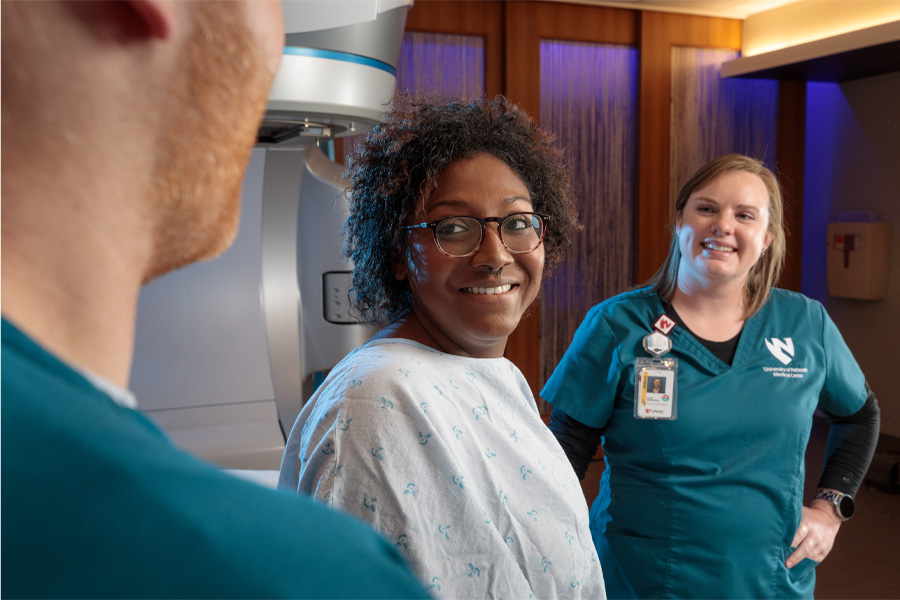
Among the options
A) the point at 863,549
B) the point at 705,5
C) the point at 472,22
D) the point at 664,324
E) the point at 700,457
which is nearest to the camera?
the point at 700,457

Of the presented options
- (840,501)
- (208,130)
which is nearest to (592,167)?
(840,501)

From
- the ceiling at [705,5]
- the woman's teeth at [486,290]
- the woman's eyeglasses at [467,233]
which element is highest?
the ceiling at [705,5]

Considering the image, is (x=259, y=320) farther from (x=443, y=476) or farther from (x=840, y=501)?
(x=840, y=501)

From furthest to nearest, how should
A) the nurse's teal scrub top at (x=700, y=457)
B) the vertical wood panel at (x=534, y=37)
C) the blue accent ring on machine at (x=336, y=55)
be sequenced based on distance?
1. the vertical wood panel at (x=534, y=37)
2. the nurse's teal scrub top at (x=700, y=457)
3. the blue accent ring on machine at (x=336, y=55)

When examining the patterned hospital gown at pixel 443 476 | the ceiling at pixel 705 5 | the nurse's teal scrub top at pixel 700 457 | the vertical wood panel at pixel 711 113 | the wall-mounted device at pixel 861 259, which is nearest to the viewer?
the patterned hospital gown at pixel 443 476

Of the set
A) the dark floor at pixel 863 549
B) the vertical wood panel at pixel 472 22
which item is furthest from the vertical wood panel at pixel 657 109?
the dark floor at pixel 863 549

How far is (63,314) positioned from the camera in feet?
1.05

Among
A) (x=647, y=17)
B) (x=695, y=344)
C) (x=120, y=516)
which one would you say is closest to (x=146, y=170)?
(x=120, y=516)

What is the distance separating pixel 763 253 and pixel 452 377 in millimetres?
1291

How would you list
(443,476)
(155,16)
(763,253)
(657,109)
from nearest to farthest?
1. (155,16)
2. (443,476)
3. (763,253)
4. (657,109)

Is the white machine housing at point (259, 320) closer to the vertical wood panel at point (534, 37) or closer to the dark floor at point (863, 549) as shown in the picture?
the dark floor at point (863, 549)

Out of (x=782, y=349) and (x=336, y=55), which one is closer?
(x=336, y=55)

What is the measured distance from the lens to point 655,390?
172 centimetres

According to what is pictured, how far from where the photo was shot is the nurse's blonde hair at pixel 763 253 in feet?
6.30
